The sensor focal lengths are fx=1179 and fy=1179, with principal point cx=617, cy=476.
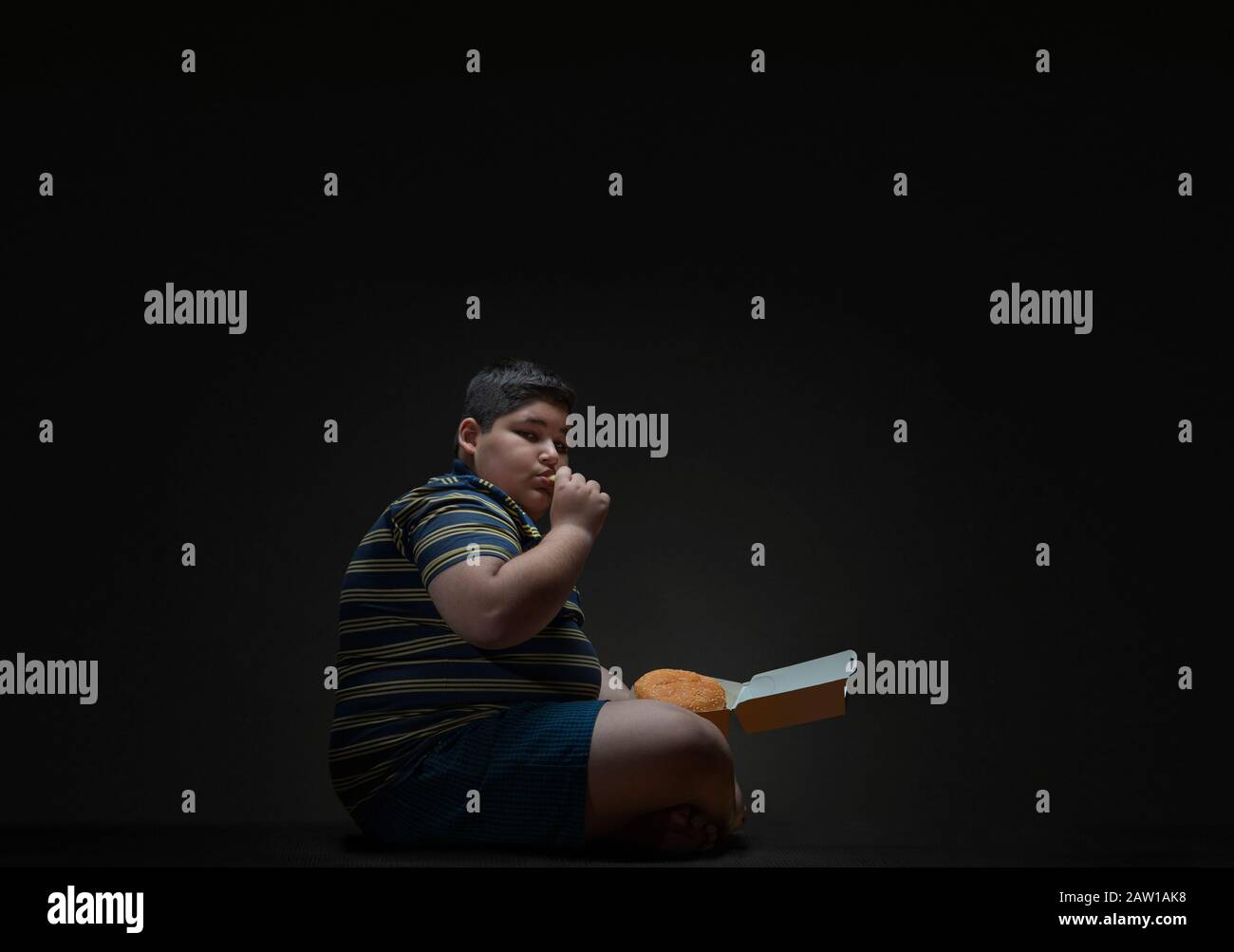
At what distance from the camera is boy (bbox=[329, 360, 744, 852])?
132cm

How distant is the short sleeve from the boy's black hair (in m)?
0.19

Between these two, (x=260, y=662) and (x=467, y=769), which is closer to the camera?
(x=467, y=769)

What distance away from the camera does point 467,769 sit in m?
1.38

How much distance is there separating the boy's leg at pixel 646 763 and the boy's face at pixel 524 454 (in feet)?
1.14

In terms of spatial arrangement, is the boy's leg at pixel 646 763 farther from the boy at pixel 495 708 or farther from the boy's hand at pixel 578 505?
the boy's hand at pixel 578 505

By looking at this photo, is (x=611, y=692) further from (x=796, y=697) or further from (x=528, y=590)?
(x=528, y=590)

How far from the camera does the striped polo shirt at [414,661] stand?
1.42 metres

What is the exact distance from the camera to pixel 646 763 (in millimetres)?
1317

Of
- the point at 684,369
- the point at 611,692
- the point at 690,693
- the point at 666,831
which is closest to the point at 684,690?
the point at 690,693

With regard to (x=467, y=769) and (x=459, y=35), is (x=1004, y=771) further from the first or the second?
(x=459, y=35)

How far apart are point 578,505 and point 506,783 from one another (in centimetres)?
34

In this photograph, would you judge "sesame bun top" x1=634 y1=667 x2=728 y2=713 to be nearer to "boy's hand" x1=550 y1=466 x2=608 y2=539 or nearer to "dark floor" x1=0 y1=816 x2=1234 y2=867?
"dark floor" x1=0 y1=816 x2=1234 y2=867
